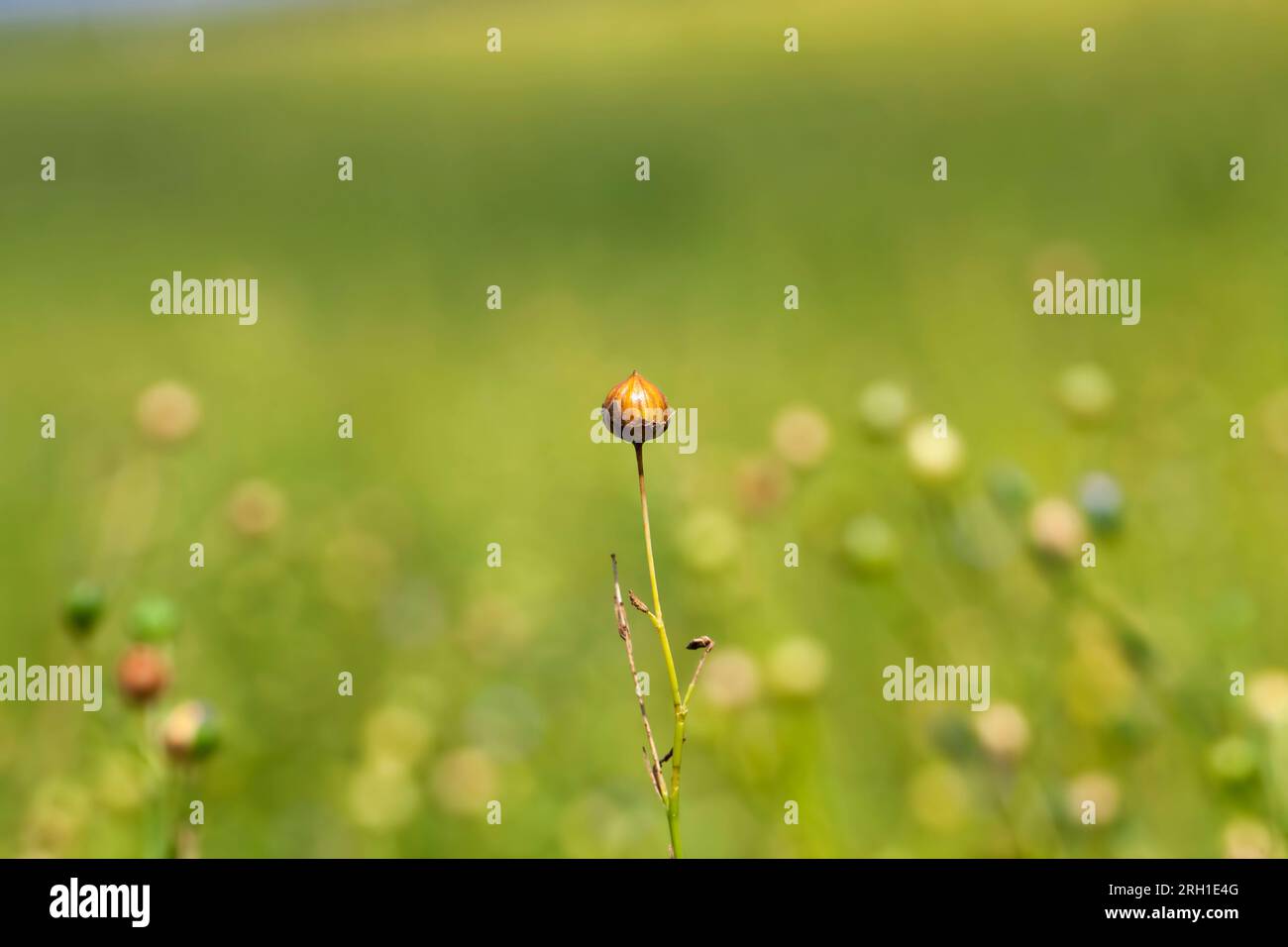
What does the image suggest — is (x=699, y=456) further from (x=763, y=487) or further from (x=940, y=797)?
(x=940, y=797)

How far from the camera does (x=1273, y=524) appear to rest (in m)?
2.19

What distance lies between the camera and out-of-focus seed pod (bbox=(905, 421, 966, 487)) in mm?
1681

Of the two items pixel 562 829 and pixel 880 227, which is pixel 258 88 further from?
pixel 562 829

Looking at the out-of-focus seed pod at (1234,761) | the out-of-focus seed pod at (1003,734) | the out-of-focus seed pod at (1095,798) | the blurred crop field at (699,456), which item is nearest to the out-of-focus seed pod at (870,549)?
the blurred crop field at (699,456)

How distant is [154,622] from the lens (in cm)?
130

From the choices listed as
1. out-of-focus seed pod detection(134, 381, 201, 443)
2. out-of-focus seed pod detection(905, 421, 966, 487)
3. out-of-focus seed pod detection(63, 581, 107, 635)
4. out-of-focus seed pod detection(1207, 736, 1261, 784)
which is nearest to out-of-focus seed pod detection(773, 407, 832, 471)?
out-of-focus seed pod detection(905, 421, 966, 487)

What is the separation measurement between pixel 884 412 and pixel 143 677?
3.22 feet

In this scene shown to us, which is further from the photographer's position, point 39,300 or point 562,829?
point 39,300

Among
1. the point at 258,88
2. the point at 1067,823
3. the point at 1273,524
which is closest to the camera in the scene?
the point at 1067,823

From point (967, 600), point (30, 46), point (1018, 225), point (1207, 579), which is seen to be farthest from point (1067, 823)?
point (30, 46)

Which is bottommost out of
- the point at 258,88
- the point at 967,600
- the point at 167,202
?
the point at 967,600

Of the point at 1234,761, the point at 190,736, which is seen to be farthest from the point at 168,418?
the point at 1234,761

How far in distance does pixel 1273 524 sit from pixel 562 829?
127cm

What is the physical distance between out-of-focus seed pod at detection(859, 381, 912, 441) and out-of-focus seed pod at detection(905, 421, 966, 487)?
3.0 inches
